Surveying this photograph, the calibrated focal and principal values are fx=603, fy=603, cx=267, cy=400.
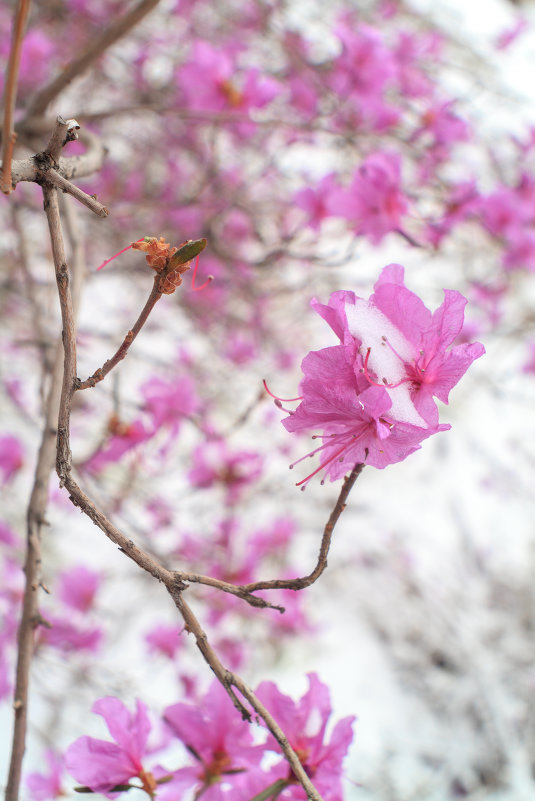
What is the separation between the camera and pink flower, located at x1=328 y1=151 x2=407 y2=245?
984mm

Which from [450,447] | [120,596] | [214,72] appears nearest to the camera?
[214,72]

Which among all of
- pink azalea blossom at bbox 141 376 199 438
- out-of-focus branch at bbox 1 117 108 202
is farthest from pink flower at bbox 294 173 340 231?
out-of-focus branch at bbox 1 117 108 202

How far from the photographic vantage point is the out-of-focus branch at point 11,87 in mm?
274

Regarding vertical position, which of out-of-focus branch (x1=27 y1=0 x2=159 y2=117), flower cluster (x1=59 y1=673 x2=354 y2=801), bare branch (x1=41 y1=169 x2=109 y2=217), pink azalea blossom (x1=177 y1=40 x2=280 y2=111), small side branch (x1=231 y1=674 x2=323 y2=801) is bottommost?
small side branch (x1=231 y1=674 x2=323 y2=801)

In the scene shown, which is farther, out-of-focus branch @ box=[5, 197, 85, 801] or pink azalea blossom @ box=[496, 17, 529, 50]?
pink azalea blossom @ box=[496, 17, 529, 50]

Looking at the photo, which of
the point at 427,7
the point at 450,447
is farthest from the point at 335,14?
the point at 450,447

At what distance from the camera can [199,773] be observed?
0.54m

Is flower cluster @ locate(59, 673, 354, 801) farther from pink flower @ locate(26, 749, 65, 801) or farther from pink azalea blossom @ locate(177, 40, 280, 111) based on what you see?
pink azalea blossom @ locate(177, 40, 280, 111)

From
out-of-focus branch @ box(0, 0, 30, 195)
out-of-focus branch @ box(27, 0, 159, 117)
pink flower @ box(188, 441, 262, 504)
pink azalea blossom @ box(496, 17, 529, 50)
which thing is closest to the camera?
out-of-focus branch @ box(0, 0, 30, 195)

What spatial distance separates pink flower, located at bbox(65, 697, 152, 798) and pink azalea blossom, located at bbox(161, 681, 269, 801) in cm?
4

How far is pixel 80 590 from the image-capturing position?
1477mm

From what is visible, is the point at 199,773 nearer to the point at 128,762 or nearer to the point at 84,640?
the point at 128,762

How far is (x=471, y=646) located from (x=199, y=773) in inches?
67.2

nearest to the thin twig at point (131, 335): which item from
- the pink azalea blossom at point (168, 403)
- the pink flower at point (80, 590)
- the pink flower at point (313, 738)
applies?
the pink flower at point (313, 738)
